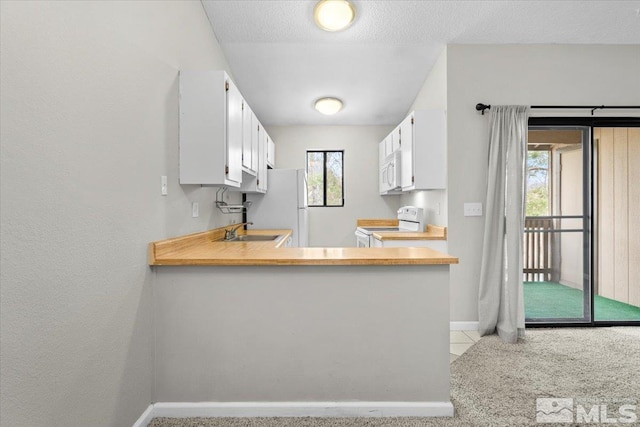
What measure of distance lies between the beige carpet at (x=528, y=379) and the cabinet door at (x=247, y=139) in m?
1.89

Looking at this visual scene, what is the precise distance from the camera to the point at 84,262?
1.29m

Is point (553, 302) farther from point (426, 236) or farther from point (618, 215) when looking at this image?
point (426, 236)

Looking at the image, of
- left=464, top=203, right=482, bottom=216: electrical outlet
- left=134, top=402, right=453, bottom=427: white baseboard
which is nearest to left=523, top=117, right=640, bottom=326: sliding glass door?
left=464, top=203, right=482, bottom=216: electrical outlet

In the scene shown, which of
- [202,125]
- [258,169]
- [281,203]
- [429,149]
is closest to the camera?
[202,125]

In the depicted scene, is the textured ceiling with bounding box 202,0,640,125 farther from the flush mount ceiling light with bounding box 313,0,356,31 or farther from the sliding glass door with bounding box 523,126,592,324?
the sliding glass door with bounding box 523,126,592,324

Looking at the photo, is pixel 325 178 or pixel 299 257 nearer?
pixel 299 257

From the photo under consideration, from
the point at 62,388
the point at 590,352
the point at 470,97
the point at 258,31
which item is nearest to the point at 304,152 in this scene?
the point at 258,31

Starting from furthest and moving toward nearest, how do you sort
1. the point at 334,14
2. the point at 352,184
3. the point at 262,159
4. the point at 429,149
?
1. the point at 352,184
2. the point at 262,159
3. the point at 429,149
4. the point at 334,14

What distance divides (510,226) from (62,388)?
10.6ft

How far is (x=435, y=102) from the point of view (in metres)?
3.58

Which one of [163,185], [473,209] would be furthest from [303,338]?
[473,209]

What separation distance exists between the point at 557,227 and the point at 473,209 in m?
0.93

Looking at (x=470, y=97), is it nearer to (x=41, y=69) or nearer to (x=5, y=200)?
(x=41, y=69)

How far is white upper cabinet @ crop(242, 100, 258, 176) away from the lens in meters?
2.79
